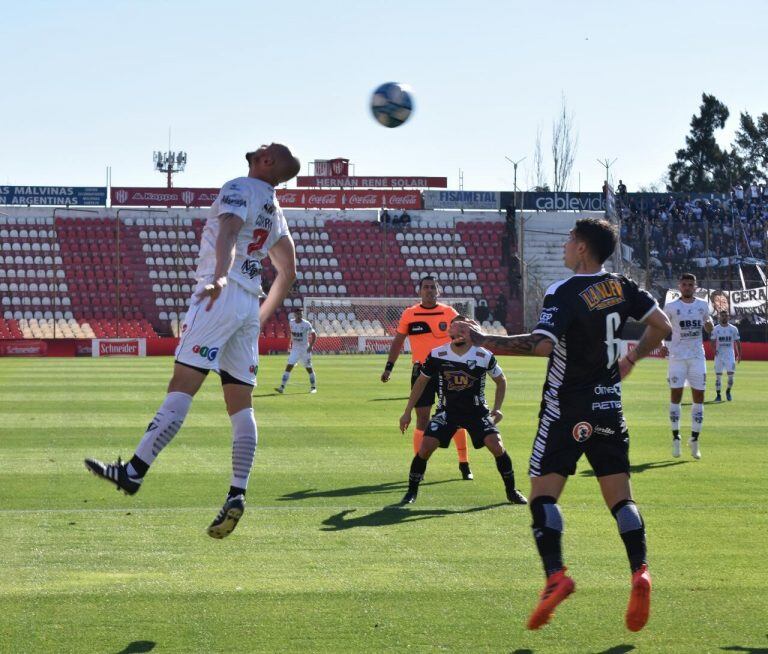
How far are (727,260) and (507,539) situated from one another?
49.3 meters

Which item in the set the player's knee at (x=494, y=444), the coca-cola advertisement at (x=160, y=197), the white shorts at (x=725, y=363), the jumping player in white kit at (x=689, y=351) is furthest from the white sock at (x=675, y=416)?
the coca-cola advertisement at (x=160, y=197)

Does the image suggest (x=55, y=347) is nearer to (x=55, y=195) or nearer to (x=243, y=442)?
(x=55, y=195)

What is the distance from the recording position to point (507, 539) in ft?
33.4

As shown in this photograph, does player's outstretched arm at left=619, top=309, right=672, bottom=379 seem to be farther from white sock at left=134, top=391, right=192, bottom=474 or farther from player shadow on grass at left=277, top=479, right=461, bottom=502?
player shadow on grass at left=277, top=479, right=461, bottom=502

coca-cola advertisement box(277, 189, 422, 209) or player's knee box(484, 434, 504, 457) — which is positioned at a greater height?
coca-cola advertisement box(277, 189, 422, 209)

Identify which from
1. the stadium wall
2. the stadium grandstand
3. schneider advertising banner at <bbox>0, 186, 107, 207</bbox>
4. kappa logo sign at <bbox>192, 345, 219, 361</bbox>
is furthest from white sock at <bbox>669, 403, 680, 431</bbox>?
schneider advertising banner at <bbox>0, 186, 107, 207</bbox>

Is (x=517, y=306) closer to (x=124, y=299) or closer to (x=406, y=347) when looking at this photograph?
(x=406, y=347)

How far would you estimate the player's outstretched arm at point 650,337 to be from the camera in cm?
723

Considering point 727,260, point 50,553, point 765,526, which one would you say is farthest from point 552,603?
point 727,260

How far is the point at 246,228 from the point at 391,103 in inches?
186

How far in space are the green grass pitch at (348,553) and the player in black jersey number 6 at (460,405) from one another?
1.65 feet

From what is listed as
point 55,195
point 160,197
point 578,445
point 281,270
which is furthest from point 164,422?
point 55,195

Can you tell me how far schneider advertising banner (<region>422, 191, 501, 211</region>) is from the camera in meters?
68.4

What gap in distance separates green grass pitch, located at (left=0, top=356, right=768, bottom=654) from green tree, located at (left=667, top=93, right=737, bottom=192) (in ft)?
264
